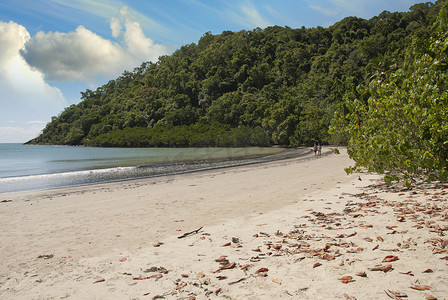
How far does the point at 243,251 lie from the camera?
180 inches

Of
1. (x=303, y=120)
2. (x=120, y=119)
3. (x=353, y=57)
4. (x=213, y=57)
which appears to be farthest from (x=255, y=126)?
(x=120, y=119)

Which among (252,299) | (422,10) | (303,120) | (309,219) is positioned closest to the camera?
(252,299)

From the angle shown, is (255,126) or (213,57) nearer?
(255,126)

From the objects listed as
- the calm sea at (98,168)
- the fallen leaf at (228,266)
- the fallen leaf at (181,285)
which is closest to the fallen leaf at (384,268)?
the fallen leaf at (228,266)

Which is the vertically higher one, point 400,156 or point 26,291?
point 400,156

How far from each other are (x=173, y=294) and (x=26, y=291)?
6.42 ft

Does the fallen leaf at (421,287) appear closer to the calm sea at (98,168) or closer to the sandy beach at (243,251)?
the sandy beach at (243,251)

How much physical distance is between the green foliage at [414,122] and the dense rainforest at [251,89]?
5114 centimetres

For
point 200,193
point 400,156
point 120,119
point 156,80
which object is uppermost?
point 156,80

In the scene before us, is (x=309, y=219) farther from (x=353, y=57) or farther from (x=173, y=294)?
(x=353, y=57)

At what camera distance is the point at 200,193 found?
11.4 metres

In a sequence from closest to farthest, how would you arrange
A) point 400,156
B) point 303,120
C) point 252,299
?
point 252,299, point 400,156, point 303,120

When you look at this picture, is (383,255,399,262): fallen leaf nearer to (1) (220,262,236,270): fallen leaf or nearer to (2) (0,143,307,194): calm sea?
(1) (220,262,236,270): fallen leaf

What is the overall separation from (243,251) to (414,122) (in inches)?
223
